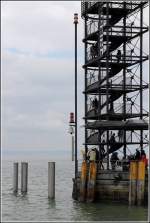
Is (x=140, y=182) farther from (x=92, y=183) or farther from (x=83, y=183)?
(x=83, y=183)

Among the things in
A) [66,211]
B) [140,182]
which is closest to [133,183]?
[140,182]

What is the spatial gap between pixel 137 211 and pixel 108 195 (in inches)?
175

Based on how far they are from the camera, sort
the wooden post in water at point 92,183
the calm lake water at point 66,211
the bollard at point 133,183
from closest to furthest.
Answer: the calm lake water at point 66,211 < the bollard at point 133,183 < the wooden post in water at point 92,183

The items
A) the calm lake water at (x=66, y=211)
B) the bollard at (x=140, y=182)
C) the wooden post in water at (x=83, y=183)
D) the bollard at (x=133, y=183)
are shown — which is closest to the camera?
the calm lake water at (x=66, y=211)

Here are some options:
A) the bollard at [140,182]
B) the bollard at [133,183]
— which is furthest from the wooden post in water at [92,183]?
the bollard at [140,182]

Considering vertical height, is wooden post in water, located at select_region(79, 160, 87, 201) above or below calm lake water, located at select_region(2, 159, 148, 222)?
above

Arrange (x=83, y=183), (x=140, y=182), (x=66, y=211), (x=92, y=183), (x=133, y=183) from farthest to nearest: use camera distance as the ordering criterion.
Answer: (x=83, y=183) < (x=92, y=183) < (x=133, y=183) < (x=66, y=211) < (x=140, y=182)

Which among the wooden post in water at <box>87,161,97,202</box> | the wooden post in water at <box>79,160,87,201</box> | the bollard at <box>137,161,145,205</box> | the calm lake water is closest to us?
the calm lake water

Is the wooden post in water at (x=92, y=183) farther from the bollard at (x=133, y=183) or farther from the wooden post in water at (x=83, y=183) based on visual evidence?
the bollard at (x=133, y=183)

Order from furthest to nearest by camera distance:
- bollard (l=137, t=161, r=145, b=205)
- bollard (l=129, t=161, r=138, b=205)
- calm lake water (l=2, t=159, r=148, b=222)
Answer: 1. bollard (l=129, t=161, r=138, b=205)
2. bollard (l=137, t=161, r=145, b=205)
3. calm lake water (l=2, t=159, r=148, b=222)

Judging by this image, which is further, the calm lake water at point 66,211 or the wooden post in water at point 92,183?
the wooden post in water at point 92,183

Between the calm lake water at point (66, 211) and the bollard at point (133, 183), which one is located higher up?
the bollard at point (133, 183)

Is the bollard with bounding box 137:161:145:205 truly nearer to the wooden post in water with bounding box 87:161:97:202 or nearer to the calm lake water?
the calm lake water

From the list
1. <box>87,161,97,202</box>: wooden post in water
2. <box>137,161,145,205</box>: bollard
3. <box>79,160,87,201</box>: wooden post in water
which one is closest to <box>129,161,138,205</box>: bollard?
<box>137,161,145,205</box>: bollard
